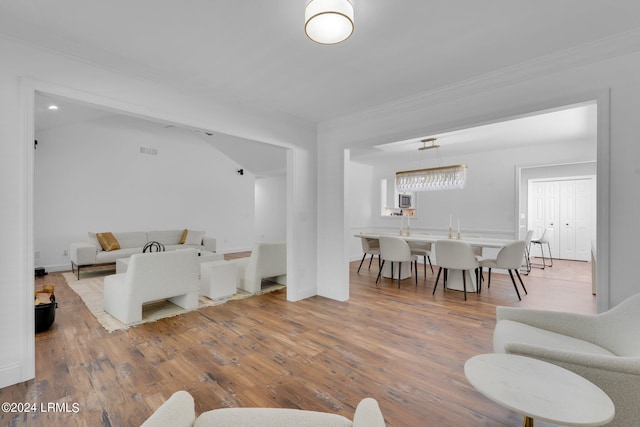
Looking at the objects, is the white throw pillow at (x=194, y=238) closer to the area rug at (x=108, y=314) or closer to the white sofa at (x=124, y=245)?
the white sofa at (x=124, y=245)

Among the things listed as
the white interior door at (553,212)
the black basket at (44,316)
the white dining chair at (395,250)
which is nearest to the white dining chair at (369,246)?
the white dining chair at (395,250)

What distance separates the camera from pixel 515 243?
13.6ft

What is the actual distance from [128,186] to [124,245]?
1.43m

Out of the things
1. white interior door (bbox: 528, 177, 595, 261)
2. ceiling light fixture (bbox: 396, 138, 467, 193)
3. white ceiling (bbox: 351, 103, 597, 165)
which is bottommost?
white interior door (bbox: 528, 177, 595, 261)

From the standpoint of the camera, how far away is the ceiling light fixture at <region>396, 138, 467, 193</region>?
5141 millimetres

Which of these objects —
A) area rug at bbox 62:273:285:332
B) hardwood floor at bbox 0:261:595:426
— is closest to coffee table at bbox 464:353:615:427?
hardwood floor at bbox 0:261:595:426

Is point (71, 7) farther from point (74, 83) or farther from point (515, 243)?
point (515, 243)

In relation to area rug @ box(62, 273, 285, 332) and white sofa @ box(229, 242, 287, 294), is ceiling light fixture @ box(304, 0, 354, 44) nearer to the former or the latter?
white sofa @ box(229, 242, 287, 294)

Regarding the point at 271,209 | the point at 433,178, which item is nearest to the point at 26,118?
the point at 433,178

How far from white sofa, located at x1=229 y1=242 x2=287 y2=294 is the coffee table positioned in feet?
11.2

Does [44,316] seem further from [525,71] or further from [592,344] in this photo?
[525,71]

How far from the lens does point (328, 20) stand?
167cm

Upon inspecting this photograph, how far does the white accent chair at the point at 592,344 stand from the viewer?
48.3 inches

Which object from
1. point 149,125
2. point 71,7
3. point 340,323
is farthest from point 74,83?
point 149,125
